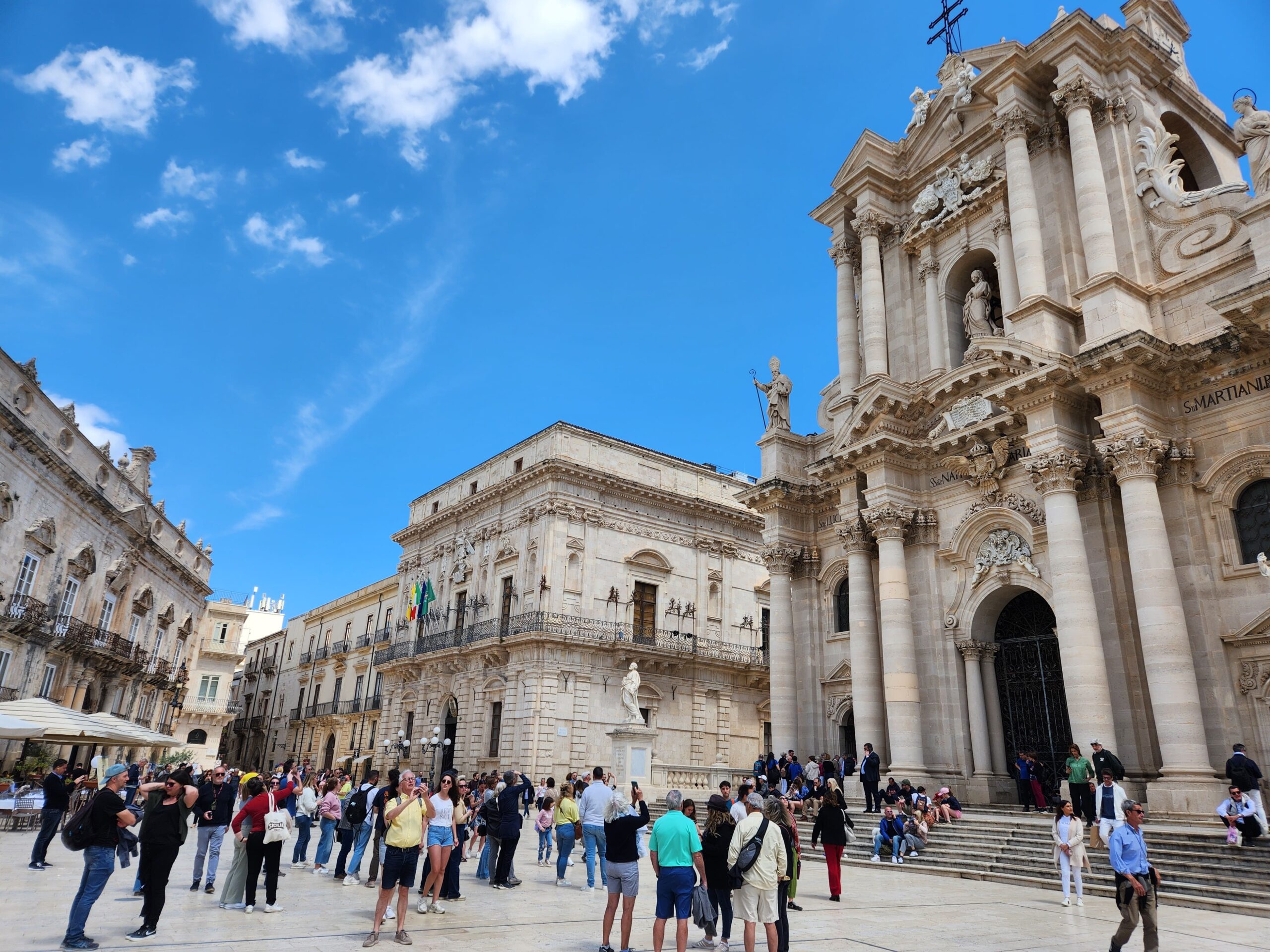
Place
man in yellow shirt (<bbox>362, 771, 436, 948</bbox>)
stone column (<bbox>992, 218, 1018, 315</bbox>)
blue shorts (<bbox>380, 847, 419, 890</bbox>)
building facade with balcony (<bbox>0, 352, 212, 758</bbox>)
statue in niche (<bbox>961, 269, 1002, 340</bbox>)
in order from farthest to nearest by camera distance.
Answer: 1. building facade with balcony (<bbox>0, 352, 212, 758</bbox>)
2. statue in niche (<bbox>961, 269, 1002, 340</bbox>)
3. stone column (<bbox>992, 218, 1018, 315</bbox>)
4. blue shorts (<bbox>380, 847, 419, 890</bbox>)
5. man in yellow shirt (<bbox>362, 771, 436, 948</bbox>)

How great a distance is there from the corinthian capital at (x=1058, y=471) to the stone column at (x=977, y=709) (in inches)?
151

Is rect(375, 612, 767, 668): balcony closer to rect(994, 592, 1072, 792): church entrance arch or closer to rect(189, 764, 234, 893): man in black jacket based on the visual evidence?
rect(994, 592, 1072, 792): church entrance arch

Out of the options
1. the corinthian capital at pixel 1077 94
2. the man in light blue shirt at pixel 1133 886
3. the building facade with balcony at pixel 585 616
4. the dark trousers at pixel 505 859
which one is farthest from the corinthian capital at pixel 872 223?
the man in light blue shirt at pixel 1133 886

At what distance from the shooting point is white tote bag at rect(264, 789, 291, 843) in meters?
8.40

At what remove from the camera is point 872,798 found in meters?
16.8

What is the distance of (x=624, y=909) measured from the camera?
7.26 metres

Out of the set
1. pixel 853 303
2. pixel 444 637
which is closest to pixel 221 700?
pixel 444 637

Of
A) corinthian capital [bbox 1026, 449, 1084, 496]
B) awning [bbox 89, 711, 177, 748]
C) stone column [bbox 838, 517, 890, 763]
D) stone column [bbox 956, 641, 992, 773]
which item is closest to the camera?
corinthian capital [bbox 1026, 449, 1084, 496]

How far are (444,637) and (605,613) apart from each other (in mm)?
8167

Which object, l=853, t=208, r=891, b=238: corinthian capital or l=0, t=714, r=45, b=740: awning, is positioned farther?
l=853, t=208, r=891, b=238: corinthian capital

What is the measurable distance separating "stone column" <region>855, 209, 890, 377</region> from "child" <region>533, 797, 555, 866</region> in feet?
39.8

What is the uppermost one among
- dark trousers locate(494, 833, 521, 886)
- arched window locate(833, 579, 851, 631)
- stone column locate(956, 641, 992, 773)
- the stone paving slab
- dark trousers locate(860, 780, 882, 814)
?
arched window locate(833, 579, 851, 631)

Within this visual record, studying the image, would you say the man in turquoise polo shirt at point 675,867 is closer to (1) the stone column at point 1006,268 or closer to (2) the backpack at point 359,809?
(2) the backpack at point 359,809

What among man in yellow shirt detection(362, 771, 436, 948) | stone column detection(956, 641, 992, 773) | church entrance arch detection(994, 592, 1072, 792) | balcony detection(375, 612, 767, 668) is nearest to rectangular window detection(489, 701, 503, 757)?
balcony detection(375, 612, 767, 668)
